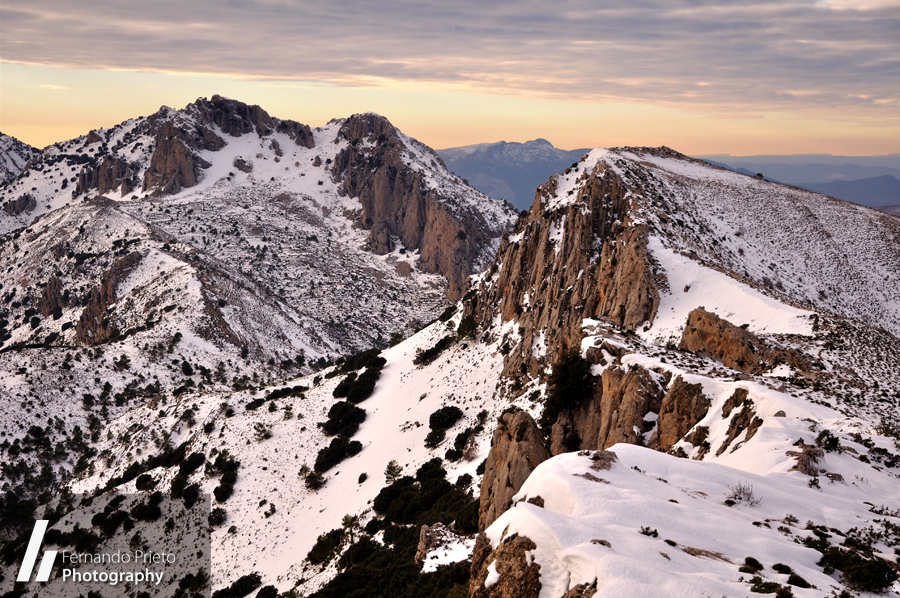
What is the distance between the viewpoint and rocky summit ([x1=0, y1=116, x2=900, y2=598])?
1491cm

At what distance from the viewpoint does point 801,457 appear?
18844mm

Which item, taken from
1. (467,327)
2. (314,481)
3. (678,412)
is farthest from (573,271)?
(314,481)

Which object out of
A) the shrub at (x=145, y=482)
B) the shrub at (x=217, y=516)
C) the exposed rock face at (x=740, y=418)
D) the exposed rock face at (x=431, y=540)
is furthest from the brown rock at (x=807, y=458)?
the shrub at (x=145, y=482)

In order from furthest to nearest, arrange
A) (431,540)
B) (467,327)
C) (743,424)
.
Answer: (467,327) < (431,540) < (743,424)

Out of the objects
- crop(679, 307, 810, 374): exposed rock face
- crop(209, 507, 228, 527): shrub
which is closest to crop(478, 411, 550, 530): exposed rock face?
crop(679, 307, 810, 374): exposed rock face

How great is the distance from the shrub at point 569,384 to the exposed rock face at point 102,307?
9548 cm

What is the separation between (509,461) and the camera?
85.7 feet

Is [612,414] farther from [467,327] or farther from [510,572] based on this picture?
[467,327]

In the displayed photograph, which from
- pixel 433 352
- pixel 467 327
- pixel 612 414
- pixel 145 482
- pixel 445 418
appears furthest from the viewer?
pixel 433 352

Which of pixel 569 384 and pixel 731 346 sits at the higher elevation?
pixel 731 346

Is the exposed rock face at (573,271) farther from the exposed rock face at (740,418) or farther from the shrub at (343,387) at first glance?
the shrub at (343,387)

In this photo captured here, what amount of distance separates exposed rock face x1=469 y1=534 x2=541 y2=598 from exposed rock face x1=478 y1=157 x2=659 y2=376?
2459cm

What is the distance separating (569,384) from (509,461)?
22.5 ft

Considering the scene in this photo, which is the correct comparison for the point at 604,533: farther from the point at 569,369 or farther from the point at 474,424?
the point at 474,424
